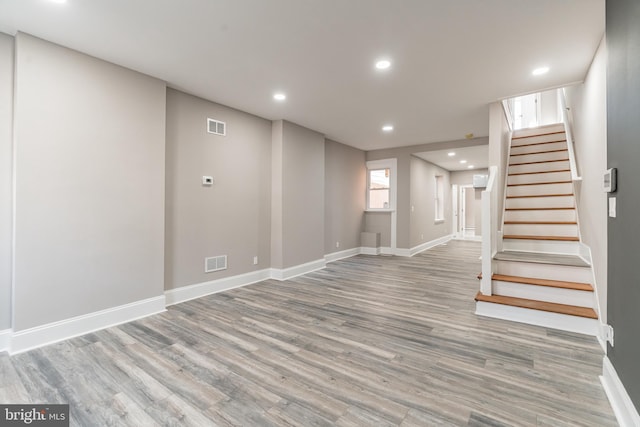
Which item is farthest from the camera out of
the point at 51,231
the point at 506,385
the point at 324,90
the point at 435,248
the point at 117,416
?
the point at 435,248

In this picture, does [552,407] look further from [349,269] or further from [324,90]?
[349,269]

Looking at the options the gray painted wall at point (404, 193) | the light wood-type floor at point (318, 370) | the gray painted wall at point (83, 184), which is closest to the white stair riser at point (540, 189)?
the light wood-type floor at point (318, 370)

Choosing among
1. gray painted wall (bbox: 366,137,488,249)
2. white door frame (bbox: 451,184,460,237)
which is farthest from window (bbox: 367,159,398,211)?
white door frame (bbox: 451,184,460,237)

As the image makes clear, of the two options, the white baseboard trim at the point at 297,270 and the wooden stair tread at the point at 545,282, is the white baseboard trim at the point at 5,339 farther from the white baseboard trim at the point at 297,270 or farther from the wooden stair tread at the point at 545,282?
the wooden stair tread at the point at 545,282

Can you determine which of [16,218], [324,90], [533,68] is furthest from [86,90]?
[533,68]

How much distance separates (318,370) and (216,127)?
3.47m

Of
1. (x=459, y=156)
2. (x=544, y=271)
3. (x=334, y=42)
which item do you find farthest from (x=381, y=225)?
(x=334, y=42)

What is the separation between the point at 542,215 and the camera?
416 cm

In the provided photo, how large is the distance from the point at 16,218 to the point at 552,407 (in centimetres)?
A: 422

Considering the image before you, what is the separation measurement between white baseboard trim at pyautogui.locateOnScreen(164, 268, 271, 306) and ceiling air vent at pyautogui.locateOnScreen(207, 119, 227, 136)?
2.14 meters

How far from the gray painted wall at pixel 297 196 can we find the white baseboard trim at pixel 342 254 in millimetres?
676

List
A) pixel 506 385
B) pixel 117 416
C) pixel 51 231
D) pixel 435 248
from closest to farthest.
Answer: pixel 117 416 < pixel 506 385 < pixel 51 231 < pixel 435 248

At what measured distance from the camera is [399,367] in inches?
86.0

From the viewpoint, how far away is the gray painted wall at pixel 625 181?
58.3 inches
